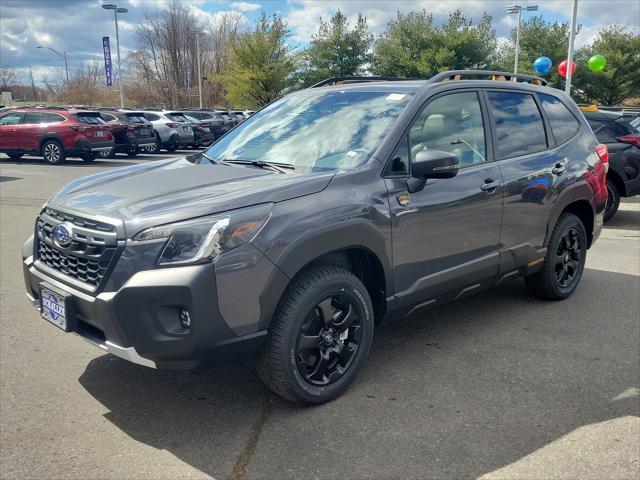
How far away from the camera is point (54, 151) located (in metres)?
17.5

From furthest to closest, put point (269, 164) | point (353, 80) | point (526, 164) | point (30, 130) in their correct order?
point (30, 130)
point (353, 80)
point (526, 164)
point (269, 164)

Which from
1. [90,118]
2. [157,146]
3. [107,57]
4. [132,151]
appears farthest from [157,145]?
[107,57]

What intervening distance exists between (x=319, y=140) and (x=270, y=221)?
3.33ft

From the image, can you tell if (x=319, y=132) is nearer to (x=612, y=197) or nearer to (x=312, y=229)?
(x=312, y=229)

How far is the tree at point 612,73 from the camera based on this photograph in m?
38.5

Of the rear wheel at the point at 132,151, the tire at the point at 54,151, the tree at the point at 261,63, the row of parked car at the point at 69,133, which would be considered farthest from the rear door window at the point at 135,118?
the tree at the point at 261,63

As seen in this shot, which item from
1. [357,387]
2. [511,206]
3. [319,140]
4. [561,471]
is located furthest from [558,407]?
[319,140]

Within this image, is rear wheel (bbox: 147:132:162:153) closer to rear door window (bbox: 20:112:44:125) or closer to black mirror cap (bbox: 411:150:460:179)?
rear door window (bbox: 20:112:44:125)

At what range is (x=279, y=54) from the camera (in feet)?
116

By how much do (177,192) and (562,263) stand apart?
3.51 metres

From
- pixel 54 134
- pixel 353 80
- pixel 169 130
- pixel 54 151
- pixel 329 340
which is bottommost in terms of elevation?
pixel 54 151

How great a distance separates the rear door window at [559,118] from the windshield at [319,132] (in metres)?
1.77

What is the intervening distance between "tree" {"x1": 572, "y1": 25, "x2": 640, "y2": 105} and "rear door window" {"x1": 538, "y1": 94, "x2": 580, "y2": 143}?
125 ft

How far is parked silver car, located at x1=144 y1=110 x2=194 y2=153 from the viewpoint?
22047 mm
